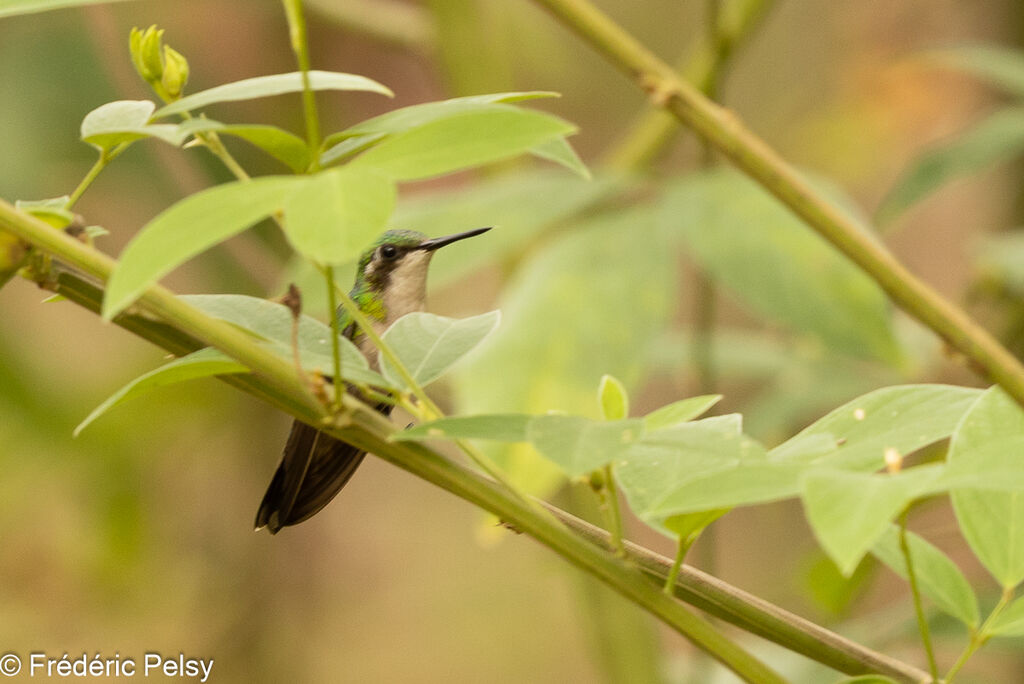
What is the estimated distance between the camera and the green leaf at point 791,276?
5.25 feet

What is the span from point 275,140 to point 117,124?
0.40ft

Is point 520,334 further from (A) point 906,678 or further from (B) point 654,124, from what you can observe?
(A) point 906,678

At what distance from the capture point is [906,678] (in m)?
0.65

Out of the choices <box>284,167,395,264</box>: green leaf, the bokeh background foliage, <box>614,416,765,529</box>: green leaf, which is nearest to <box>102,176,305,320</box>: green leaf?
<box>284,167,395,264</box>: green leaf

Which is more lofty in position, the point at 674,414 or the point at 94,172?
the point at 94,172

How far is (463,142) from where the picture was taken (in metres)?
0.49

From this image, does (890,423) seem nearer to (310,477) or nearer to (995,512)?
Result: (995,512)

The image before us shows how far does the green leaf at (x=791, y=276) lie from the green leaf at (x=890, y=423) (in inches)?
36.8

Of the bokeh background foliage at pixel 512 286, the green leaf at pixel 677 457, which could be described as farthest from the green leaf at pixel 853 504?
the bokeh background foliage at pixel 512 286

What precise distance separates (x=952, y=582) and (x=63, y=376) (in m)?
2.58

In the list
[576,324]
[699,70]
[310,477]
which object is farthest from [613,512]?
[699,70]

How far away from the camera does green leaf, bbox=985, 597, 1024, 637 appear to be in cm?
62

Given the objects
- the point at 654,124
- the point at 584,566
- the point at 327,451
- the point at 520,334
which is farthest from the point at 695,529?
the point at 654,124

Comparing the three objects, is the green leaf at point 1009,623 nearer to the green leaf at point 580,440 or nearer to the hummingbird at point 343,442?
the green leaf at point 580,440
